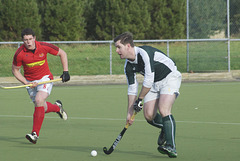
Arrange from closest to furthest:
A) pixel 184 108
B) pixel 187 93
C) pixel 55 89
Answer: pixel 184 108
pixel 187 93
pixel 55 89

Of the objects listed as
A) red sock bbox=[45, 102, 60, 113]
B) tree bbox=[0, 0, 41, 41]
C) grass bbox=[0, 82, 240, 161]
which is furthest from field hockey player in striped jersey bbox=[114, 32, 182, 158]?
tree bbox=[0, 0, 41, 41]

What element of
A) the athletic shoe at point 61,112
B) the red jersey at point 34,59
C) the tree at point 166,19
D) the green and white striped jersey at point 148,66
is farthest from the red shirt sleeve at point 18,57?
the tree at point 166,19

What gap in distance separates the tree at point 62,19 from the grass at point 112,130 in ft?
51.7

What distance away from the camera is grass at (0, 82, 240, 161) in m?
7.36

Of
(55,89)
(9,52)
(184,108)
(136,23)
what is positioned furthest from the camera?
(136,23)

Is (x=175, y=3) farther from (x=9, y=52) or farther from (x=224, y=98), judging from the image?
(x=224, y=98)

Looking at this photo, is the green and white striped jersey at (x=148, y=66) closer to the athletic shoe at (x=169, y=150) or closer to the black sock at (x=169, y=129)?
the black sock at (x=169, y=129)

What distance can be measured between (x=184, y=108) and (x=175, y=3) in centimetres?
2373

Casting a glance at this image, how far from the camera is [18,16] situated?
95.9ft

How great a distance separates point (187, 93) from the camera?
1614 centimetres

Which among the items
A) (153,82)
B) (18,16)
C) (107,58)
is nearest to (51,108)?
(153,82)

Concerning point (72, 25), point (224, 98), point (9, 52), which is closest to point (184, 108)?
point (224, 98)

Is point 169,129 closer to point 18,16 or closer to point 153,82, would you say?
point 153,82

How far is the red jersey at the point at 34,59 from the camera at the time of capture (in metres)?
8.76
